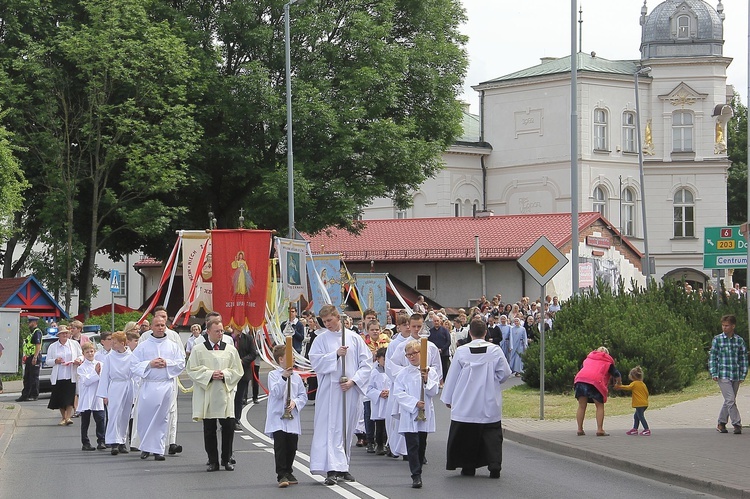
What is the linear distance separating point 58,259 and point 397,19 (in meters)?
13.6

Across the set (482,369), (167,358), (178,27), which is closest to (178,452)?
(167,358)

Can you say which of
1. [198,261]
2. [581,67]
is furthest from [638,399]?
[581,67]

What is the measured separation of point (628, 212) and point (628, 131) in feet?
15.2

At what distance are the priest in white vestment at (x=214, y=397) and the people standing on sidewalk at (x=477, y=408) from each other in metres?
2.60

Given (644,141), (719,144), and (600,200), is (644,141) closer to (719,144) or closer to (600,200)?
(719,144)

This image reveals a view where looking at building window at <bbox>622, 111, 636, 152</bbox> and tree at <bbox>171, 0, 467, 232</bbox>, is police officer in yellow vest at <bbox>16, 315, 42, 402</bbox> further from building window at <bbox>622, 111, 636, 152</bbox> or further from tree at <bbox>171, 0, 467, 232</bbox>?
building window at <bbox>622, 111, 636, 152</bbox>

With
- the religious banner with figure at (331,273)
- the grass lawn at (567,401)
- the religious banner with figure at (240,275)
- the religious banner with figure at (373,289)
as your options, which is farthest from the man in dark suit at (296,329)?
the religious banner with figure at (373,289)

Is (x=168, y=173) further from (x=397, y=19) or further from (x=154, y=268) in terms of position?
(x=154, y=268)

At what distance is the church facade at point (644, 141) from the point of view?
71625mm

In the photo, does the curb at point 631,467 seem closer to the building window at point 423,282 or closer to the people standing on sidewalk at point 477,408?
the people standing on sidewalk at point 477,408

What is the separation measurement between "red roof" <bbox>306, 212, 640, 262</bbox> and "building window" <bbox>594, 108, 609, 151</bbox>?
48.4 ft

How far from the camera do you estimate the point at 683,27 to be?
73.2m

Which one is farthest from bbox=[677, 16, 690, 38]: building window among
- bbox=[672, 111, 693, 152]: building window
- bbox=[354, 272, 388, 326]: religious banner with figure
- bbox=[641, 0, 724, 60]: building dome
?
bbox=[354, 272, 388, 326]: religious banner with figure

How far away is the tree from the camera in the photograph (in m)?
38.8
